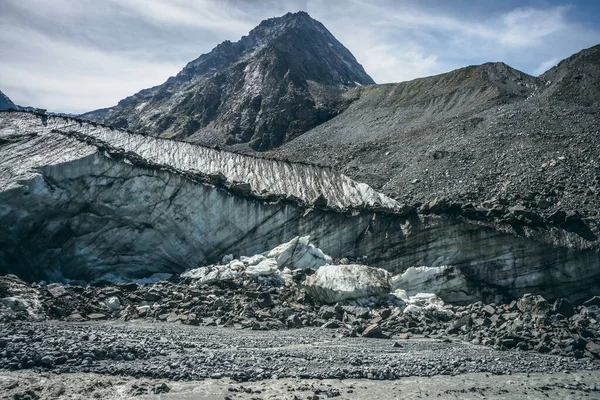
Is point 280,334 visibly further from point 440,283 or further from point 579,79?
point 579,79

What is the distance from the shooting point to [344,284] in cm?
2752

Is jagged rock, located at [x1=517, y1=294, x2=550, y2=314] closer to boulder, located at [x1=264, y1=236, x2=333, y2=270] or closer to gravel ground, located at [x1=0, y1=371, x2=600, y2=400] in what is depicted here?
gravel ground, located at [x1=0, y1=371, x2=600, y2=400]

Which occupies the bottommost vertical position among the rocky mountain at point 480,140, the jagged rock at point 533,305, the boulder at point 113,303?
the boulder at point 113,303

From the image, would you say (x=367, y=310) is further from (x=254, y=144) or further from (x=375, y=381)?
(x=254, y=144)

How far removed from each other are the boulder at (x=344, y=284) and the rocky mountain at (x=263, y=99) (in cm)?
4863

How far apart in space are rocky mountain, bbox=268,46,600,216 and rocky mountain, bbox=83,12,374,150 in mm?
8858

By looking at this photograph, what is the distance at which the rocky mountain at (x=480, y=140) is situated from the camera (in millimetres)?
36500

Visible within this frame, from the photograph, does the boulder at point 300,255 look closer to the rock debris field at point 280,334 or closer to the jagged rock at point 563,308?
the rock debris field at point 280,334

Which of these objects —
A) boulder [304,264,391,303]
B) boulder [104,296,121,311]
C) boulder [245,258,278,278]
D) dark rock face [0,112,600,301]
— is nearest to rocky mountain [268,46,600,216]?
dark rock face [0,112,600,301]

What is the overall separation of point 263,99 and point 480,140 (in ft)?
159

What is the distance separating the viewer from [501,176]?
127ft

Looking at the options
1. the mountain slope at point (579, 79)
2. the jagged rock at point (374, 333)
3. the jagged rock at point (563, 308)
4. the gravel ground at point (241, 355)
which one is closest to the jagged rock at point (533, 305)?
the jagged rock at point (563, 308)

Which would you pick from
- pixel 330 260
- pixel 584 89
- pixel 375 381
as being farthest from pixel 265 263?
pixel 584 89

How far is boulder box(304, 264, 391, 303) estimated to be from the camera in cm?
2736
